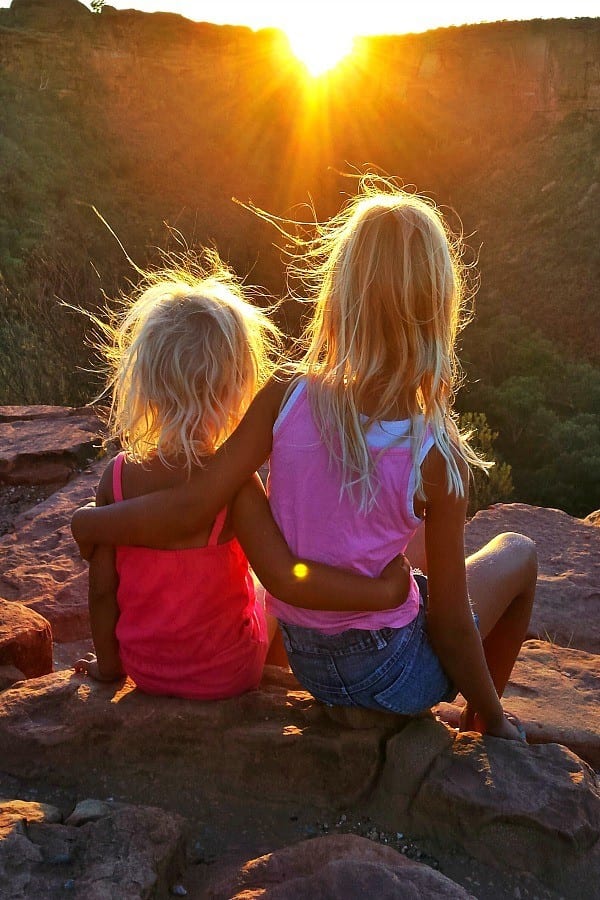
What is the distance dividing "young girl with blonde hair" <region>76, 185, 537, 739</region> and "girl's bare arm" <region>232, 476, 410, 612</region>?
3 centimetres

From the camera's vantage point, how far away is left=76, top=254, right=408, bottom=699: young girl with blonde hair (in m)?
1.81

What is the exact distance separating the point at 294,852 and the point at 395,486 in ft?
2.24

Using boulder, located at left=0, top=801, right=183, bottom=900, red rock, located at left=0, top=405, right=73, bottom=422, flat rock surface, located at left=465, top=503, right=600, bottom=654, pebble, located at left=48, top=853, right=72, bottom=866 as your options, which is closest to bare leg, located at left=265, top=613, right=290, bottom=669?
boulder, located at left=0, top=801, right=183, bottom=900

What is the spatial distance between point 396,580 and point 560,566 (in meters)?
2.48

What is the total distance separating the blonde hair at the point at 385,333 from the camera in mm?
1635

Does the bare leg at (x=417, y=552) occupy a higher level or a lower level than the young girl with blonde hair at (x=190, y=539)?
lower

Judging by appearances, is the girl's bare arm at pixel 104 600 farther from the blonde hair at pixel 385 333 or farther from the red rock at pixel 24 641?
the blonde hair at pixel 385 333

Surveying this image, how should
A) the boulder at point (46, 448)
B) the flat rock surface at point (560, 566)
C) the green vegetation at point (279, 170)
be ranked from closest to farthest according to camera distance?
1. the flat rock surface at point (560, 566)
2. the boulder at point (46, 448)
3. the green vegetation at point (279, 170)

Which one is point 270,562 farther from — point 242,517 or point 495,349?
point 495,349

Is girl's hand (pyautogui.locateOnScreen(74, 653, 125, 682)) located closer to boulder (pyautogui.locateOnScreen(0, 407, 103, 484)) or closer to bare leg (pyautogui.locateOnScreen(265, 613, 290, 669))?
bare leg (pyautogui.locateOnScreen(265, 613, 290, 669))

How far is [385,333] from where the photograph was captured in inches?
67.1

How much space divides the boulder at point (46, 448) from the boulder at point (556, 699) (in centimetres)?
259

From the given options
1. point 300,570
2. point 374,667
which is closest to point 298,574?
point 300,570

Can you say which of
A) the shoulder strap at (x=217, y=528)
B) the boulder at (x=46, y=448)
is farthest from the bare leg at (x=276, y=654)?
the boulder at (x=46, y=448)
